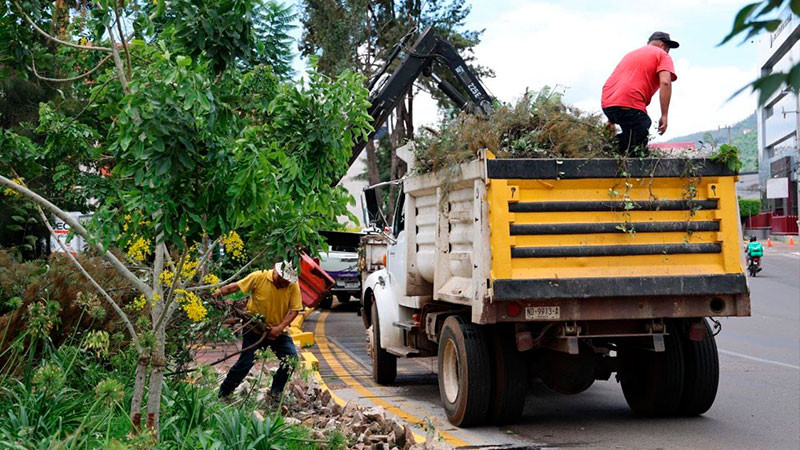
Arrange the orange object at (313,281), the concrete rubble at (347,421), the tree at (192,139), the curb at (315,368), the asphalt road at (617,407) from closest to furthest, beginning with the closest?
the tree at (192,139) < the concrete rubble at (347,421) < the curb at (315,368) < the asphalt road at (617,407) < the orange object at (313,281)

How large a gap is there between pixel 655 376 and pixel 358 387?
3609 mm

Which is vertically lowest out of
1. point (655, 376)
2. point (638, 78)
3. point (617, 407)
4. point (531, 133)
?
point (617, 407)

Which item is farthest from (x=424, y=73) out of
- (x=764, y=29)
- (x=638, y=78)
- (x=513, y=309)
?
(x=764, y=29)

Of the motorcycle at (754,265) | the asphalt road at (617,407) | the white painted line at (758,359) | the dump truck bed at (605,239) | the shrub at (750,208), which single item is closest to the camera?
the dump truck bed at (605,239)

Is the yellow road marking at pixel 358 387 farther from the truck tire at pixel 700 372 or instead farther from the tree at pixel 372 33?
the tree at pixel 372 33

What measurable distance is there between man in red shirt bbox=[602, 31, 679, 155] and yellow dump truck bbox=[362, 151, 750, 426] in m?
0.74

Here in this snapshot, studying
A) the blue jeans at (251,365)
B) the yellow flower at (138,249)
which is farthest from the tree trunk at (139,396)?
the blue jeans at (251,365)

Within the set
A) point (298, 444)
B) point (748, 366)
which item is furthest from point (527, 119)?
point (748, 366)

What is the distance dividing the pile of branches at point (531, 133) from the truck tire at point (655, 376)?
1870 mm

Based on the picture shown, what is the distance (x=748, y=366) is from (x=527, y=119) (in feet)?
19.3

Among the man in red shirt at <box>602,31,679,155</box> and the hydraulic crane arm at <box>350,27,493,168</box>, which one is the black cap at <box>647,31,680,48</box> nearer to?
the man in red shirt at <box>602,31,679,155</box>

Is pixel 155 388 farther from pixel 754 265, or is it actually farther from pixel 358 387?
pixel 754 265

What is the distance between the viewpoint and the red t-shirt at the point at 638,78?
7.88m

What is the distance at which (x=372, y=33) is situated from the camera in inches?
1303
